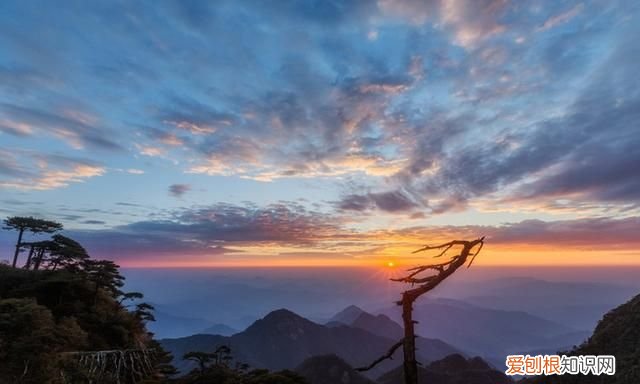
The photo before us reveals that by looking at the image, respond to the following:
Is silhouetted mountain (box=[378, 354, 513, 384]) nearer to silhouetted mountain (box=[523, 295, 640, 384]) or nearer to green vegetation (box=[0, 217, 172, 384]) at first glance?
silhouetted mountain (box=[523, 295, 640, 384])

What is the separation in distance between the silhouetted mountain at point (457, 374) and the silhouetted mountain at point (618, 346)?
257 ft

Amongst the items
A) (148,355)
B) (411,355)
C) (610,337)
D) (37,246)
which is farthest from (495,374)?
(411,355)

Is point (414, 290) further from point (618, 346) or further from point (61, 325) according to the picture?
point (618, 346)

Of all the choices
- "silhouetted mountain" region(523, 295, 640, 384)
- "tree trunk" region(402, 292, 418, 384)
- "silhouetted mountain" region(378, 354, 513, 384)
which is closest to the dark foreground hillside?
"tree trunk" region(402, 292, 418, 384)

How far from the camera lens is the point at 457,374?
138875 millimetres

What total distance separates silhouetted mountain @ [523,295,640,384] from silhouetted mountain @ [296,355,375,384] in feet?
355

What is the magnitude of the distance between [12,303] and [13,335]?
3278mm

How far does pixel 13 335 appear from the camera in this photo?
23.9 m

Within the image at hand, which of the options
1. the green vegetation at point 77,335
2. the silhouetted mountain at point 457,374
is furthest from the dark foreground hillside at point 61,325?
the silhouetted mountain at point 457,374

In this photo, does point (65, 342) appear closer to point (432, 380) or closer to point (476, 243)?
point (476, 243)

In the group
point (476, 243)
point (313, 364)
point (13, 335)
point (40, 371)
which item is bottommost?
point (313, 364)

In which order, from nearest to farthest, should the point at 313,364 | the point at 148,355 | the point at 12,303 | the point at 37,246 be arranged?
1. the point at 12,303
2. the point at 148,355
3. the point at 37,246
4. the point at 313,364

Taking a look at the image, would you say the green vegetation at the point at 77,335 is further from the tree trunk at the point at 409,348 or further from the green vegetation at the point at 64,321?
the tree trunk at the point at 409,348

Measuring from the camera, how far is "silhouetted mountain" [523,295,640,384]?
3762 cm
